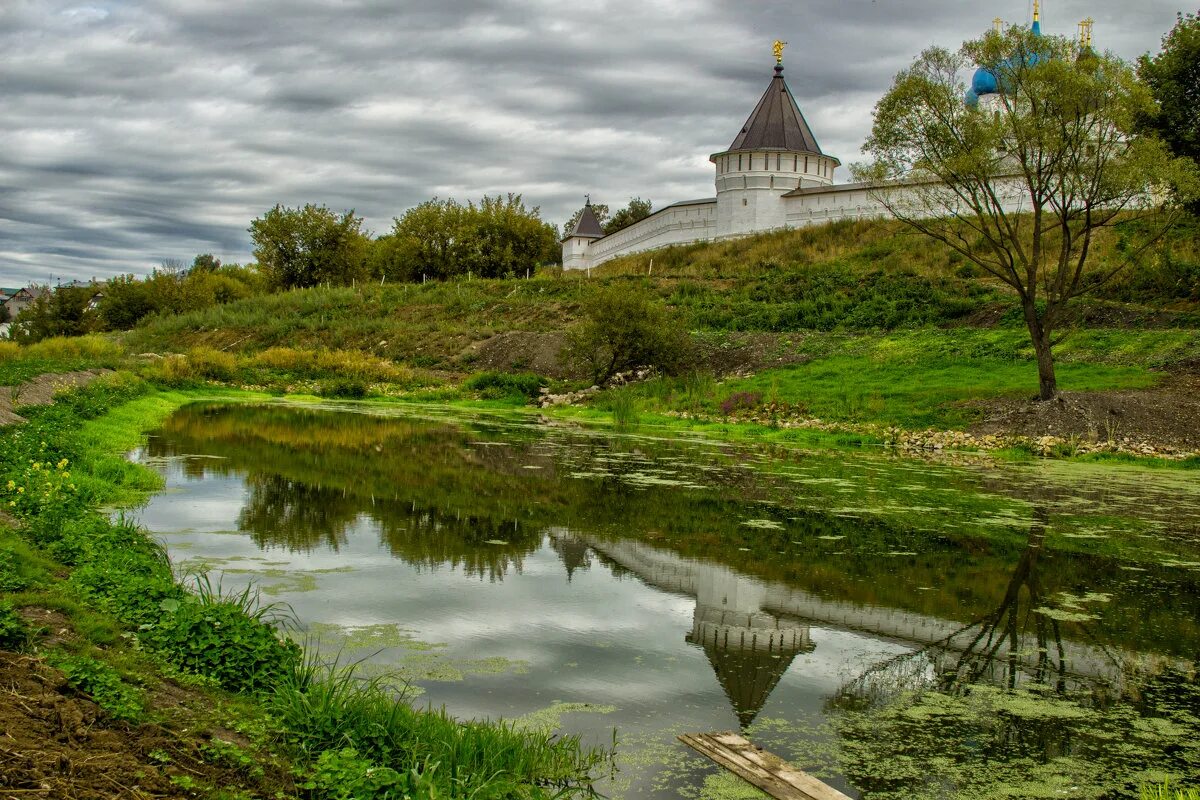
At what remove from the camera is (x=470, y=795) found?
15.9ft

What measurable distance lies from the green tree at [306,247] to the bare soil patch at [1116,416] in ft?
235

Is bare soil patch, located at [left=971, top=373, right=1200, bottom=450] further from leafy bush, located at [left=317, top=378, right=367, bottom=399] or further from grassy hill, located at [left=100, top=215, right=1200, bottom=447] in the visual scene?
leafy bush, located at [left=317, top=378, right=367, bottom=399]

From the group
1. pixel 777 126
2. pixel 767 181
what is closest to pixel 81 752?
pixel 767 181

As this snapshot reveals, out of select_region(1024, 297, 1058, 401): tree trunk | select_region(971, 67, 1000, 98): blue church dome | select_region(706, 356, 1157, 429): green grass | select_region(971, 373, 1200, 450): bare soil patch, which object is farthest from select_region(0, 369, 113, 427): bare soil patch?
select_region(971, 67, 1000, 98): blue church dome

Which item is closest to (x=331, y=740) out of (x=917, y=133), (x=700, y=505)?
(x=700, y=505)

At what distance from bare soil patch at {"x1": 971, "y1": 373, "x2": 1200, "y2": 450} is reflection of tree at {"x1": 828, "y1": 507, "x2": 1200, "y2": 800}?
1816cm

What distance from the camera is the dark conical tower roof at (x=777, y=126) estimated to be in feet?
237

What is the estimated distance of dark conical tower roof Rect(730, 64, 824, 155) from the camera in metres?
72.1

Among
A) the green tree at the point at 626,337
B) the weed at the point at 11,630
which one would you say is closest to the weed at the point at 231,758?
the weed at the point at 11,630

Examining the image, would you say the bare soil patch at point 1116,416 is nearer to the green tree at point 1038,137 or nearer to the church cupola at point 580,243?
the green tree at point 1038,137

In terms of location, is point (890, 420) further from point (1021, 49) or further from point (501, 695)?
point (501, 695)

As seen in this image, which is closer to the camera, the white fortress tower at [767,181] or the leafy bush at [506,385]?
the leafy bush at [506,385]

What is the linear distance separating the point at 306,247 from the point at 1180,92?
235 feet

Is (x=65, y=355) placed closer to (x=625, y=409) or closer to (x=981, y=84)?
(x=625, y=409)
